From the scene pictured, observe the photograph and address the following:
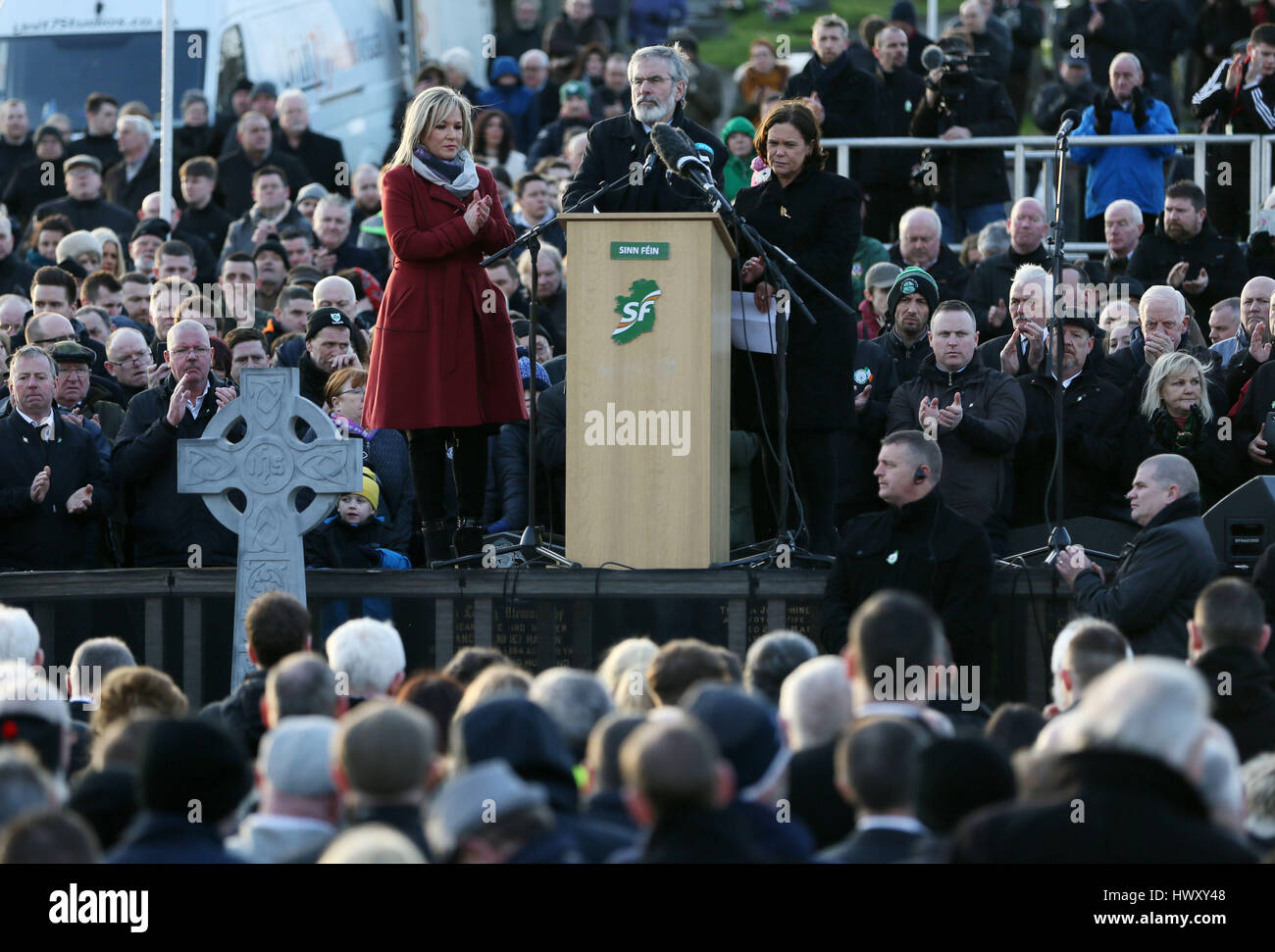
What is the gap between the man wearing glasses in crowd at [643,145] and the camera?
30.0 feet

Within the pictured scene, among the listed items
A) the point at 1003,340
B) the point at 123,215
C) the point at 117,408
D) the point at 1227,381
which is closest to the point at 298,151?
the point at 123,215

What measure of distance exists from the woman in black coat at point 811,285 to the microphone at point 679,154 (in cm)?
105

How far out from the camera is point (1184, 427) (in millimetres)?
10484

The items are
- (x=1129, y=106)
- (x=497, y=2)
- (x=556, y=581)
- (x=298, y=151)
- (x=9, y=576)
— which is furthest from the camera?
(x=497, y=2)

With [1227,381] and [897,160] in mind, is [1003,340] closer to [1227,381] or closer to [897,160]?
[1227,381]

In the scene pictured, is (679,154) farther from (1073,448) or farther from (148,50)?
(148,50)

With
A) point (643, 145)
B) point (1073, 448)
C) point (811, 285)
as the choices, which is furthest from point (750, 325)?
point (1073, 448)

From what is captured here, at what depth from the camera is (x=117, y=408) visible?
1123 centimetres

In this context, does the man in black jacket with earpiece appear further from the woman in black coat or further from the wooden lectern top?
the wooden lectern top

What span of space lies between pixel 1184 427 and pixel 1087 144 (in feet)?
16.8

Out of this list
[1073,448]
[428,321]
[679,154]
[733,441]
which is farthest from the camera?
[1073,448]

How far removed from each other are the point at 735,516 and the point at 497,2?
636 inches
